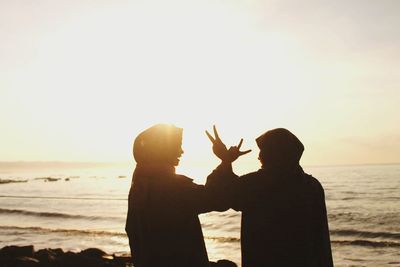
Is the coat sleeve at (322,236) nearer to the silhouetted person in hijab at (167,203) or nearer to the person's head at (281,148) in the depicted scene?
the person's head at (281,148)

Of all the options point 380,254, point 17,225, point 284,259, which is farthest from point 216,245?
point 284,259

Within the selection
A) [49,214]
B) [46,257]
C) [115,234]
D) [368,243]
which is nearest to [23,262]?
[46,257]

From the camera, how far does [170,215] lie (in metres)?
3.64

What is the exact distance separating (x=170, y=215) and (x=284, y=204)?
1071 mm

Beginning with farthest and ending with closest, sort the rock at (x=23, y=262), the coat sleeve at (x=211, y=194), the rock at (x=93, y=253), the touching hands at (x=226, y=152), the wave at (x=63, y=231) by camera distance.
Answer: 1. the wave at (x=63, y=231)
2. the rock at (x=93, y=253)
3. the rock at (x=23, y=262)
4. the touching hands at (x=226, y=152)
5. the coat sleeve at (x=211, y=194)

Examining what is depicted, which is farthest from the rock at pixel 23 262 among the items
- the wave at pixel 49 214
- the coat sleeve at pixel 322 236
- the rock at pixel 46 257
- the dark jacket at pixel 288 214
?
the wave at pixel 49 214

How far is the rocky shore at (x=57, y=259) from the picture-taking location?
10.7 meters

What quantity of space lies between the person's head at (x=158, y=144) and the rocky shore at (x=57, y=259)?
8.39 meters

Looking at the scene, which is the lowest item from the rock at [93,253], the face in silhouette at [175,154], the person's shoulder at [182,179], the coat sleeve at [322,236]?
the rock at [93,253]

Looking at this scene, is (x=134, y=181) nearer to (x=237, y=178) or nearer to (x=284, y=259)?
(x=237, y=178)

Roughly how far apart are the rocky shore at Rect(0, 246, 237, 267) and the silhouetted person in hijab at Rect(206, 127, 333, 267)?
25.8 feet

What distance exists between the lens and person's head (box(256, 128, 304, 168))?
3785 mm

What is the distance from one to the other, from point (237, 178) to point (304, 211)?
702mm

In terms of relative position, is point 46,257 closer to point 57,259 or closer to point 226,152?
point 57,259
